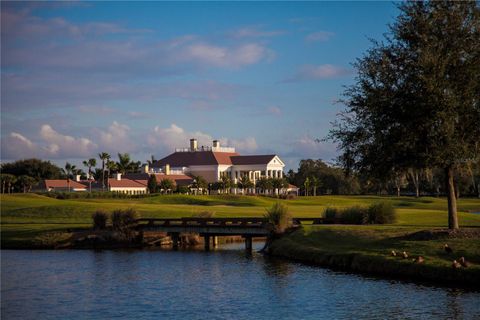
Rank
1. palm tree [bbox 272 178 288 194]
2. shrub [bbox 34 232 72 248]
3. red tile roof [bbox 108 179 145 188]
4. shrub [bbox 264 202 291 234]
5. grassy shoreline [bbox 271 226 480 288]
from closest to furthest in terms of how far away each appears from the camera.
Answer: grassy shoreline [bbox 271 226 480 288] → shrub [bbox 264 202 291 234] → shrub [bbox 34 232 72 248] → red tile roof [bbox 108 179 145 188] → palm tree [bbox 272 178 288 194]

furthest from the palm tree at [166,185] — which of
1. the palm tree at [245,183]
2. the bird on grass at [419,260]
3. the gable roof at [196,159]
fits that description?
the bird on grass at [419,260]

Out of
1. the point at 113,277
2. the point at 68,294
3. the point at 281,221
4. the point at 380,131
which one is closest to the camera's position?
the point at 68,294

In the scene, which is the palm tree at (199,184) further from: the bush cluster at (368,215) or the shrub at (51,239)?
the bush cluster at (368,215)

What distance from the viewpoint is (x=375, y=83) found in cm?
4053

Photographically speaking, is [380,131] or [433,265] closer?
[433,265]

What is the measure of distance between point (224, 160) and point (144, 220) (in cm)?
10224

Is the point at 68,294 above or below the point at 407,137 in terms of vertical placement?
below

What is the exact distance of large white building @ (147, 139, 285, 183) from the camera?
525ft

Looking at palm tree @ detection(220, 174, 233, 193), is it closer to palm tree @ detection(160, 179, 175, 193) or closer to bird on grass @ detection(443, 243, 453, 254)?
palm tree @ detection(160, 179, 175, 193)

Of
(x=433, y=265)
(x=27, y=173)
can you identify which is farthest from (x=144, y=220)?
(x=27, y=173)

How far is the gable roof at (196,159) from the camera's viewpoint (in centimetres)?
16175

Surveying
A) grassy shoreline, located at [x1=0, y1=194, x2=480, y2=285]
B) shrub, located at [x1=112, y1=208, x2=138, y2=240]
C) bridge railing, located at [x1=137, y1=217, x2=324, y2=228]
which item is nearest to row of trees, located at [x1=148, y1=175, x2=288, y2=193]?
grassy shoreline, located at [x1=0, y1=194, x2=480, y2=285]

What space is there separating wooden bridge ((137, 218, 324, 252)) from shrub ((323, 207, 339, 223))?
74 cm

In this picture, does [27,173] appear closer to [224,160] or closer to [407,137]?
[224,160]
